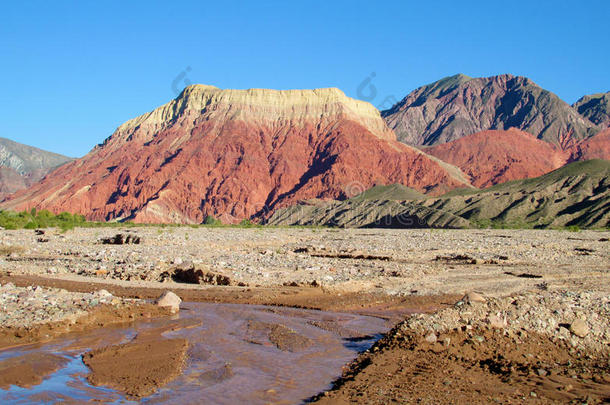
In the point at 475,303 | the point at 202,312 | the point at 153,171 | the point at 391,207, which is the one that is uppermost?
the point at 153,171

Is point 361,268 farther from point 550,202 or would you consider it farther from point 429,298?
Answer: point 550,202

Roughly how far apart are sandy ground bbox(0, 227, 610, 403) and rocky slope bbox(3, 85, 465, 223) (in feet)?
313

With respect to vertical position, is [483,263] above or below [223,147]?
below

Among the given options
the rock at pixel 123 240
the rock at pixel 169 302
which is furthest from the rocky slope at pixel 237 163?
the rock at pixel 169 302

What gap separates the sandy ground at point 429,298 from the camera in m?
7.14

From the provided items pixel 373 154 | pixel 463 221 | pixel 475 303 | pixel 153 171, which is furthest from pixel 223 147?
pixel 475 303

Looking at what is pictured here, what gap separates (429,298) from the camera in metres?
14.7

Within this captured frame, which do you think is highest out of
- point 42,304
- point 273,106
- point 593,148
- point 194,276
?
point 273,106

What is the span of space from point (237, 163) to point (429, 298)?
123m

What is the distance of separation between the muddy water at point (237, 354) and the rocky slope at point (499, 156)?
5781 inches

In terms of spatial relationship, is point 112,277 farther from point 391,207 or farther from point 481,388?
point 391,207

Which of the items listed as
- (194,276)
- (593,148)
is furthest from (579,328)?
(593,148)

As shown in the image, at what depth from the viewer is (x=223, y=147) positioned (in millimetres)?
137375

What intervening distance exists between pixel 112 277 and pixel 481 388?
49.8 ft
